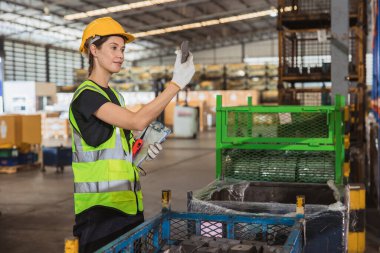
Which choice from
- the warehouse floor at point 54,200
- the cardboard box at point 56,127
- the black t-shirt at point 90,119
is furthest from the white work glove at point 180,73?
the cardboard box at point 56,127

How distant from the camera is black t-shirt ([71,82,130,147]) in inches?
84.1

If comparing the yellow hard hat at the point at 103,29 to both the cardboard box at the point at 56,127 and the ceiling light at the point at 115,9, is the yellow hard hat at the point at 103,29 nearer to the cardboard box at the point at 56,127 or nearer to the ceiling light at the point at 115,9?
the cardboard box at the point at 56,127

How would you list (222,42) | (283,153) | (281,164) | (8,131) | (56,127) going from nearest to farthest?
1. (281,164)
2. (283,153)
3. (8,131)
4. (56,127)
5. (222,42)

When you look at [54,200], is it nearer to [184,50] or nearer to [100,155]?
[100,155]

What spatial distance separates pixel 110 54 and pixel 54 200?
18.7 ft

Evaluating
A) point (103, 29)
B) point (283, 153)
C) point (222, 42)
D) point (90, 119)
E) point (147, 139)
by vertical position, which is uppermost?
point (222, 42)

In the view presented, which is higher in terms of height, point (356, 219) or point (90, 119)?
point (90, 119)

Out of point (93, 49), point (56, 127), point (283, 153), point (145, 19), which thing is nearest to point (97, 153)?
point (93, 49)

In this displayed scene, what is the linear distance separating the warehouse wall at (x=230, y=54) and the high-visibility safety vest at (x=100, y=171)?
3655cm

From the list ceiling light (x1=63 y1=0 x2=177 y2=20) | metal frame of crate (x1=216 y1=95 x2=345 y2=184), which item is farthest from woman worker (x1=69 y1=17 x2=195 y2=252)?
ceiling light (x1=63 y1=0 x2=177 y2=20)

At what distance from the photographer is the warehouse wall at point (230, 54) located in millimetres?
38719

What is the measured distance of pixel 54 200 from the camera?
24.7ft

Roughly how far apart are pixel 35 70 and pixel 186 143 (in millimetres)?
15545

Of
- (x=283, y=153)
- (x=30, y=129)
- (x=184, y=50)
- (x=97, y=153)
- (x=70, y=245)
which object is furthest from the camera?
(x=30, y=129)
